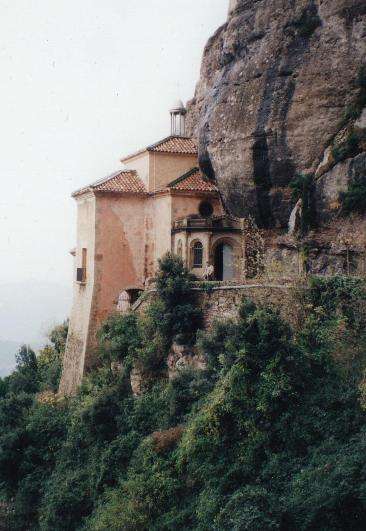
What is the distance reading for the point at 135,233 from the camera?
3566 cm

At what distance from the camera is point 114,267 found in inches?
1383

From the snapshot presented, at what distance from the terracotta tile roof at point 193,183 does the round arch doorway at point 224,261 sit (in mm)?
3089

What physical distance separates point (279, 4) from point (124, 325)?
14180 mm

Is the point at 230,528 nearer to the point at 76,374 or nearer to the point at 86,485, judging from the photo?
the point at 86,485

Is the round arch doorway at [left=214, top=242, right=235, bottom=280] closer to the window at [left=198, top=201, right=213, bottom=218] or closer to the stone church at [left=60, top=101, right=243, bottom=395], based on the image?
the stone church at [left=60, top=101, right=243, bottom=395]

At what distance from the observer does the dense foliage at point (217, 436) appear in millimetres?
17438

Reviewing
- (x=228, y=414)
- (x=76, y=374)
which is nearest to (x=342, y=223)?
(x=228, y=414)

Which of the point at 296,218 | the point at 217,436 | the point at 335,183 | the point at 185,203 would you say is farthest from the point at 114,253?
the point at 217,436

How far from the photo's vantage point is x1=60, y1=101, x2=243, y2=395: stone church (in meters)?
33.8

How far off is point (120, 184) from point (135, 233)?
2.57m

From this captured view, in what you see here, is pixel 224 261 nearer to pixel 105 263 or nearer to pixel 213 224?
pixel 213 224

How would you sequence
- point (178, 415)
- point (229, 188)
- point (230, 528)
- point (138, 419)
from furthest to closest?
point (229, 188)
point (138, 419)
point (178, 415)
point (230, 528)

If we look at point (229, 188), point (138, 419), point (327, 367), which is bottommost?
point (138, 419)

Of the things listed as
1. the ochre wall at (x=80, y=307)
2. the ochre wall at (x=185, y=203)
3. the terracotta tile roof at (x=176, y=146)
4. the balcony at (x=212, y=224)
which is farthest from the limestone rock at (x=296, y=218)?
the ochre wall at (x=80, y=307)
